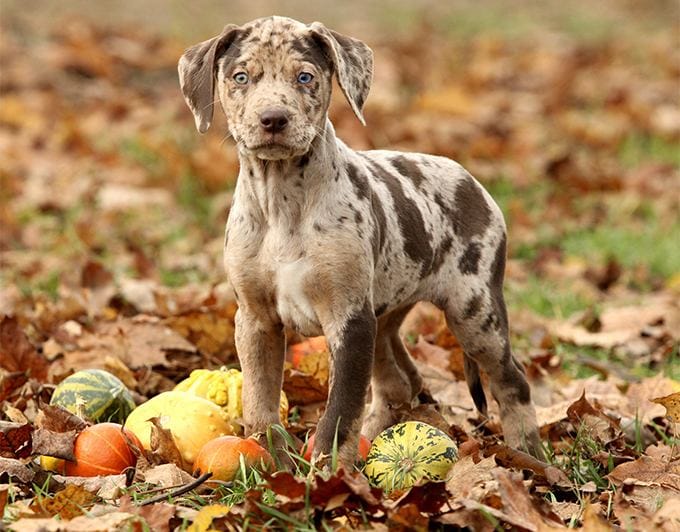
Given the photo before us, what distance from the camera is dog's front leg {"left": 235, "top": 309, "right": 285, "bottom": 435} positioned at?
13.7ft

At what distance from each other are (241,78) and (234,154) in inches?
226

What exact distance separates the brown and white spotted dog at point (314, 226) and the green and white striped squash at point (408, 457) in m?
0.11

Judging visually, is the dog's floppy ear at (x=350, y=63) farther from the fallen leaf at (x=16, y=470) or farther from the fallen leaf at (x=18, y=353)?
the fallen leaf at (x=18, y=353)

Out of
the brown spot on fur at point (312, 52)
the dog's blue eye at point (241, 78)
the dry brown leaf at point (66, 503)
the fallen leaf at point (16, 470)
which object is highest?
the brown spot on fur at point (312, 52)

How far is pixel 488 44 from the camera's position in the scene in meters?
15.2

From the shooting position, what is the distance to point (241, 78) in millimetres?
3896

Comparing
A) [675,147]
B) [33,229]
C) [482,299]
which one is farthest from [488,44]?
[482,299]

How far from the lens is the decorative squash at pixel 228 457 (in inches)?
153

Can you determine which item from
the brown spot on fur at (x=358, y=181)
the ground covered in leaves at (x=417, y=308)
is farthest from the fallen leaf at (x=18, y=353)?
the brown spot on fur at (x=358, y=181)

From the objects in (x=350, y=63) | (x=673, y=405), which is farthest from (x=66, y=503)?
(x=673, y=405)

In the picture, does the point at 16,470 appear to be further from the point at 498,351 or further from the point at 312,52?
the point at 498,351

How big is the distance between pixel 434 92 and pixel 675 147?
255cm

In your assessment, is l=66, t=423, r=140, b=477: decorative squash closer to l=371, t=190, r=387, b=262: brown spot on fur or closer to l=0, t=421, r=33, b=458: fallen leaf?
l=0, t=421, r=33, b=458: fallen leaf

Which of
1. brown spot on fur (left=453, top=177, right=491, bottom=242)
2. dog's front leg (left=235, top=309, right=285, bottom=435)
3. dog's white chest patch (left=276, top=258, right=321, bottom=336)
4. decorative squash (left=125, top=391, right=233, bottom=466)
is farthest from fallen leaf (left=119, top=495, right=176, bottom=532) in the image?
brown spot on fur (left=453, top=177, right=491, bottom=242)
